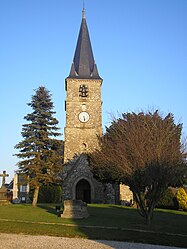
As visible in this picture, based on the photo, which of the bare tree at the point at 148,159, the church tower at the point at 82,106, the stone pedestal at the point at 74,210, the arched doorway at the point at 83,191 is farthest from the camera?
the church tower at the point at 82,106

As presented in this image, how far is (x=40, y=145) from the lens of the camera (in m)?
23.5

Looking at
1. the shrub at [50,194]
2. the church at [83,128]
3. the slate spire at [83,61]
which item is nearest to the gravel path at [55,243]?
the church at [83,128]

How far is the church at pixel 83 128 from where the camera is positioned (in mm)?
28016

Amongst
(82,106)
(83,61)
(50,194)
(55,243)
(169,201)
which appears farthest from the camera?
(83,61)

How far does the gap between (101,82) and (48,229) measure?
2503cm

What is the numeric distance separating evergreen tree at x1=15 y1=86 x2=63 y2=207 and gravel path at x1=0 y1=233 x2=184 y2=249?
1332 centimetres

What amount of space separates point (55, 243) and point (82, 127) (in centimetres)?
2377

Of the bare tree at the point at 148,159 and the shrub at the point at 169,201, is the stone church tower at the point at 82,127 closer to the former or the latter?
the shrub at the point at 169,201

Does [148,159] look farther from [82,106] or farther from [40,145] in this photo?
[82,106]

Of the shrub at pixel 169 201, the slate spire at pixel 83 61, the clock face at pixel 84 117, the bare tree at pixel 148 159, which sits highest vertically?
the slate spire at pixel 83 61

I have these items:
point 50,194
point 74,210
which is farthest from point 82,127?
point 74,210

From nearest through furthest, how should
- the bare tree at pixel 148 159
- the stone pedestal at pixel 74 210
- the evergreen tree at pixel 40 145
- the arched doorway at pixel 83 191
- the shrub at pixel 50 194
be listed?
the bare tree at pixel 148 159
the stone pedestal at pixel 74 210
the evergreen tree at pixel 40 145
the shrub at pixel 50 194
the arched doorway at pixel 83 191

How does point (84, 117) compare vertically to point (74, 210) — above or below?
above

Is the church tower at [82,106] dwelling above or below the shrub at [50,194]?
above
